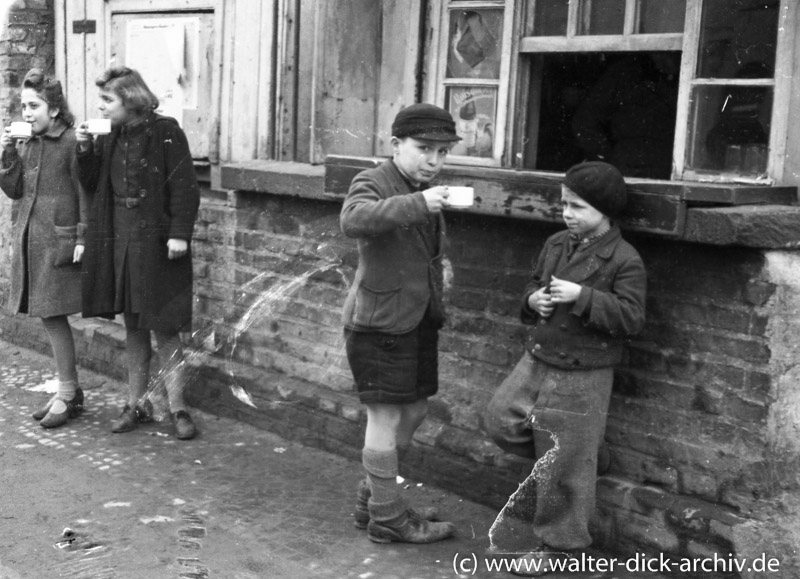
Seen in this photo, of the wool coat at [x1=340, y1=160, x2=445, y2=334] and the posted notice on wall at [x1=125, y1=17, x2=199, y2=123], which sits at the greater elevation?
the posted notice on wall at [x1=125, y1=17, x2=199, y2=123]

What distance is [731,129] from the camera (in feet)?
14.7

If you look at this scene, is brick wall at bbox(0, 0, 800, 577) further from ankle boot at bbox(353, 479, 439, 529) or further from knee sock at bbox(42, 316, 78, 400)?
knee sock at bbox(42, 316, 78, 400)

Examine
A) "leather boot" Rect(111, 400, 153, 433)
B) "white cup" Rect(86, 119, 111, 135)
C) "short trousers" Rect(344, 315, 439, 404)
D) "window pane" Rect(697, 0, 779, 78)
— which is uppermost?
"window pane" Rect(697, 0, 779, 78)

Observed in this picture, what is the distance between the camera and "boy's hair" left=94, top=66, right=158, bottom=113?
584 centimetres

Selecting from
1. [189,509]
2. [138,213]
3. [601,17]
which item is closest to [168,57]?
[138,213]

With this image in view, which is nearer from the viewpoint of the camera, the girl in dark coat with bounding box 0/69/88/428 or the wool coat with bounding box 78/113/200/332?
the wool coat with bounding box 78/113/200/332

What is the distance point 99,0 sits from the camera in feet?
24.0

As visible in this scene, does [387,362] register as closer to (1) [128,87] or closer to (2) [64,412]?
(1) [128,87]

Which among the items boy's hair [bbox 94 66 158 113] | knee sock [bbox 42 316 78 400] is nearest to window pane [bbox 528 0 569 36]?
boy's hair [bbox 94 66 158 113]

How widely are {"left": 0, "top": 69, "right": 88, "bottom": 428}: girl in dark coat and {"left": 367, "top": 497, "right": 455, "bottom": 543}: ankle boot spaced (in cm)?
250

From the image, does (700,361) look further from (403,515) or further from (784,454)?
(403,515)

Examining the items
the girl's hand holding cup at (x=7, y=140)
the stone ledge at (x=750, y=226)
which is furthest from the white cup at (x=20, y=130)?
the stone ledge at (x=750, y=226)

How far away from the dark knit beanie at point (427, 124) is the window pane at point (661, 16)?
48.5 inches

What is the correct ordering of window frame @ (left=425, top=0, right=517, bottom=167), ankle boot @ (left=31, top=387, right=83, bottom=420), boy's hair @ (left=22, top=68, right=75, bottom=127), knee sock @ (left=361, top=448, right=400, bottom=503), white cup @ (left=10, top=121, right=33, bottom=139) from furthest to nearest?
1. ankle boot @ (left=31, top=387, right=83, bottom=420)
2. boy's hair @ (left=22, top=68, right=75, bottom=127)
3. white cup @ (left=10, top=121, right=33, bottom=139)
4. window frame @ (left=425, top=0, right=517, bottom=167)
5. knee sock @ (left=361, top=448, right=400, bottom=503)
